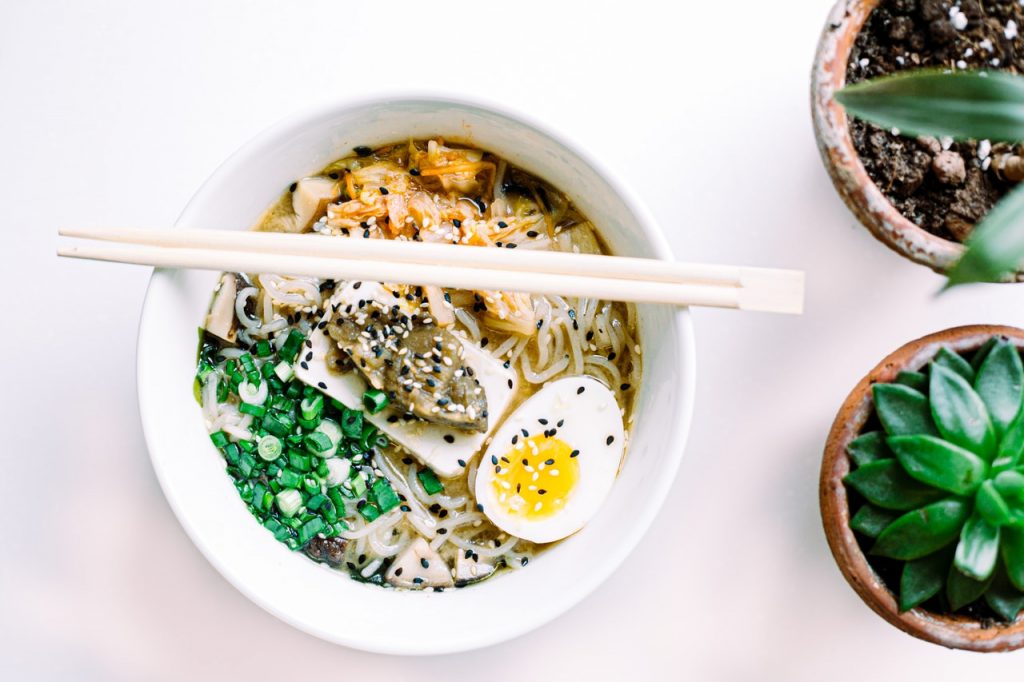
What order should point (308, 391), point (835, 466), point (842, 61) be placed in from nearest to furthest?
point (842, 61) < point (835, 466) < point (308, 391)

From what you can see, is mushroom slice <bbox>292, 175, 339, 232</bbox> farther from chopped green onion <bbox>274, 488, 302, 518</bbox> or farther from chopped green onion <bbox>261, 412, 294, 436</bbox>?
chopped green onion <bbox>274, 488, 302, 518</bbox>

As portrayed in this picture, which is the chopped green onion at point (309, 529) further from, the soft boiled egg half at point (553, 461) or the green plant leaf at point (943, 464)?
the green plant leaf at point (943, 464)

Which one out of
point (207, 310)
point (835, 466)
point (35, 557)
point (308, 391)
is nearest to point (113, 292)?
point (207, 310)

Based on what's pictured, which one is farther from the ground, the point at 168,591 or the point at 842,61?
the point at 842,61

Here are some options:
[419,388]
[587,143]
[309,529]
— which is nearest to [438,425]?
[419,388]

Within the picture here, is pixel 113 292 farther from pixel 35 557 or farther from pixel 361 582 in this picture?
pixel 361 582
